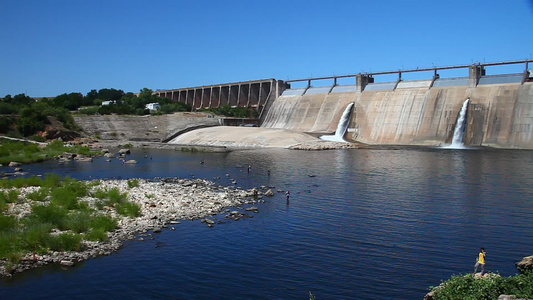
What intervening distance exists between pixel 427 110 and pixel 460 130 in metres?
7.04

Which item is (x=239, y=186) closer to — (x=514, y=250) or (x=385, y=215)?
(x=385, y=215)

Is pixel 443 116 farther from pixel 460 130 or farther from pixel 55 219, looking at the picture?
pixel 55 219

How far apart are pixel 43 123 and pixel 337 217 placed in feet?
209

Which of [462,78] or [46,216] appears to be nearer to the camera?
[46,216]

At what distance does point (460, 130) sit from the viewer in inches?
2479

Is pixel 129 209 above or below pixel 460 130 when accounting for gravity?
below

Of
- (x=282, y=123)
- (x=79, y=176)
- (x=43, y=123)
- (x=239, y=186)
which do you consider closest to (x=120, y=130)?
(x=43, y=123)

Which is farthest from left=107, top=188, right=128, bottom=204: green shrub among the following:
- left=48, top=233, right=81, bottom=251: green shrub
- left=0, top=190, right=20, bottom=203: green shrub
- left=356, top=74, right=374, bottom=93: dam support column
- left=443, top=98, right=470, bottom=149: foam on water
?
left=356, top=74, right=374, bottom=93: dam support column

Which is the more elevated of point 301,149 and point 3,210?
point 301,149

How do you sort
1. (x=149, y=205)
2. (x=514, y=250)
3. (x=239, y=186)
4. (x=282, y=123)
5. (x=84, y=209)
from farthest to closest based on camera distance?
1. (x=282, y=123)
2. (x=239, y=186)
3. (x=149, y=205)
4. (x=84, y=209)
5. (x=514, y=250)

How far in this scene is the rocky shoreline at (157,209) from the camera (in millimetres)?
17603

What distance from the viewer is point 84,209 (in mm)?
23297

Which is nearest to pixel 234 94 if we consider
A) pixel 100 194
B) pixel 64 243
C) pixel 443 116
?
pixel 443 116

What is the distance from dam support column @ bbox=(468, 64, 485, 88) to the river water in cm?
3322
